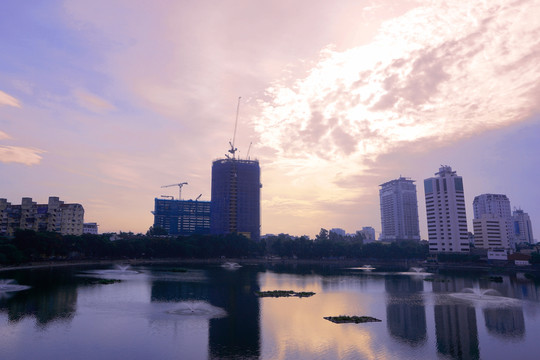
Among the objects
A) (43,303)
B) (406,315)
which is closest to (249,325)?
(406,315)

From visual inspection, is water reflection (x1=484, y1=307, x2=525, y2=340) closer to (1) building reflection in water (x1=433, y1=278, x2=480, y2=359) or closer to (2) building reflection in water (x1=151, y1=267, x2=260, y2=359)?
(1) building reflection in water (x1=433, y1=278, x2=480, y2=359)

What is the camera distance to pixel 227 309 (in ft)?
230

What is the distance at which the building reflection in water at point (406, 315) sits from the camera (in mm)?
54375

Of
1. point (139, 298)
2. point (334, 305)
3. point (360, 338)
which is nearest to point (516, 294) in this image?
point (334, 305)

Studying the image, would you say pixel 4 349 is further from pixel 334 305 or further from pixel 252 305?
pixel 334 305

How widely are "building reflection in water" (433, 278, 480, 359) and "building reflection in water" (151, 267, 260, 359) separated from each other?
24.6 metres

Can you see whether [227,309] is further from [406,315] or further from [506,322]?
[506,322]

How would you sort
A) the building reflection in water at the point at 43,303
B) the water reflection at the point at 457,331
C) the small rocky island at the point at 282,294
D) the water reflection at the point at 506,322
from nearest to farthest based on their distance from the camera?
the water reflection at the point at 457,331 → the water reflection at the point at 506,322 → the building reflection in water at the point at 43,303 → the small rocky island at the point at 282,294

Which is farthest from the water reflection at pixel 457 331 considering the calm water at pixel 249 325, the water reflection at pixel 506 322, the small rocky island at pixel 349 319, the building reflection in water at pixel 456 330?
the small rocky island at pixel 349 319

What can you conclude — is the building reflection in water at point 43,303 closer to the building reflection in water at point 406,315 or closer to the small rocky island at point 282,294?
the small rocky island at point 282,294

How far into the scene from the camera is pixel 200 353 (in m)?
43.8

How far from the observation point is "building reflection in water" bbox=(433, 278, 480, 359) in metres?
47.9

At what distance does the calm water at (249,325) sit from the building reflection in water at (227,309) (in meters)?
0.20

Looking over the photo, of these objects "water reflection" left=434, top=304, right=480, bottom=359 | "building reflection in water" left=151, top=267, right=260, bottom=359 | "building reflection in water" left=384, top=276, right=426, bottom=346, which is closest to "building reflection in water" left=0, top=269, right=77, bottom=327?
"building reflection in water" left=151, top=267, right=260, bottom=359
